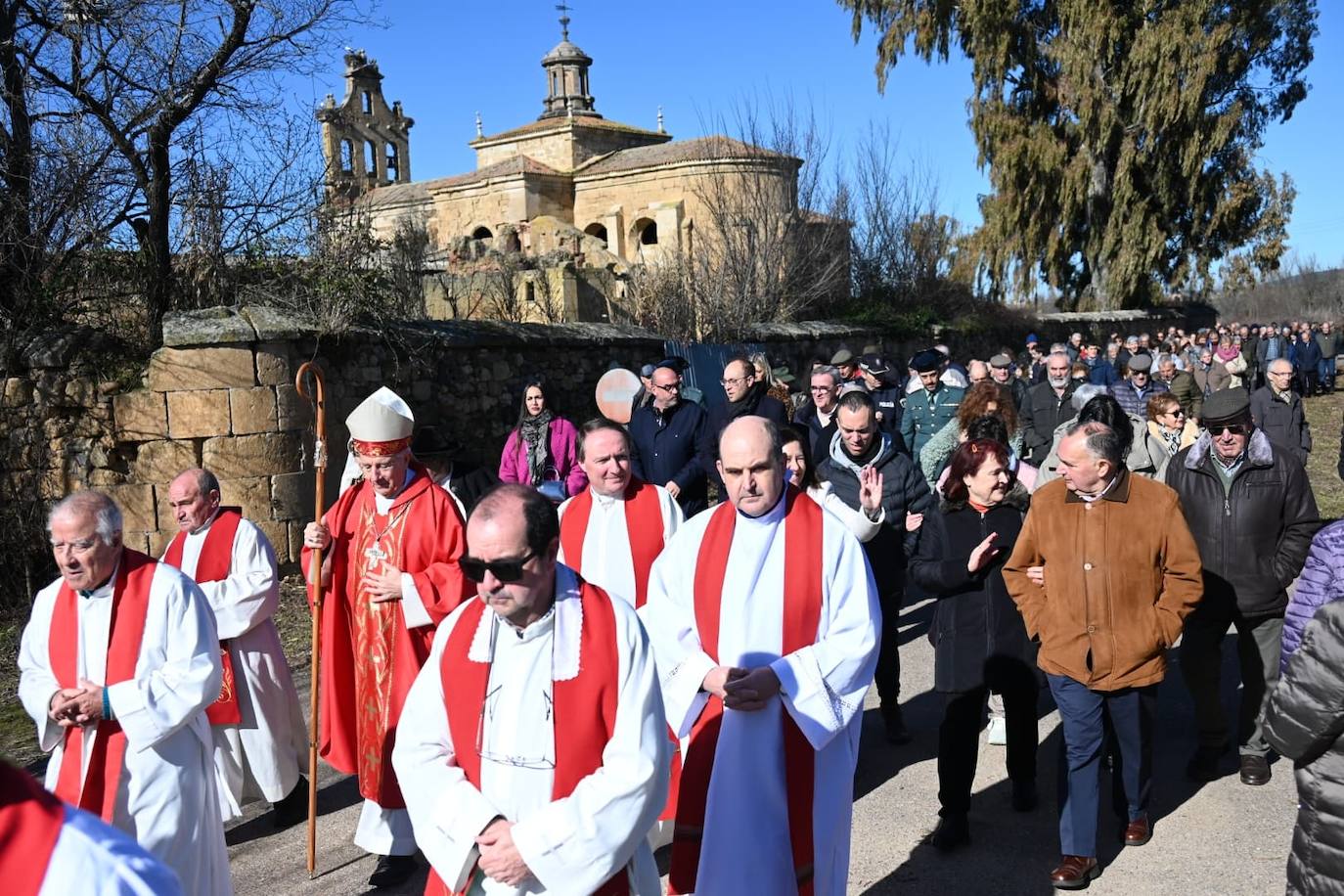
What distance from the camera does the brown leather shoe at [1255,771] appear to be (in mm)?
5281

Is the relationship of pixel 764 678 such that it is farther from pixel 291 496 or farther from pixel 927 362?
pixel 291 496

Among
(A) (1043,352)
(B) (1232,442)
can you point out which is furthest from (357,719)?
(A) (1043,352)

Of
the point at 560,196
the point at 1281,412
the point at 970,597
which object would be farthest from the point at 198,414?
the point at 560,196

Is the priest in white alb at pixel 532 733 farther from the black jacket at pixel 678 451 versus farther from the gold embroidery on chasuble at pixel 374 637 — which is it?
the black jacket at pixel 678 451

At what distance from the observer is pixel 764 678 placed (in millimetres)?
3574

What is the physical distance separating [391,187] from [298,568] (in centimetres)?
4021

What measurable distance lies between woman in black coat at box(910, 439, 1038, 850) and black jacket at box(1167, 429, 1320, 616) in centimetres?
97

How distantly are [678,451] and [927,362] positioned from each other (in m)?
2.50

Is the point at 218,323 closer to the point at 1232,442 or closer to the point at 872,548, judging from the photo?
the point at 872,548

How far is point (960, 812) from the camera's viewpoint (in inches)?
189

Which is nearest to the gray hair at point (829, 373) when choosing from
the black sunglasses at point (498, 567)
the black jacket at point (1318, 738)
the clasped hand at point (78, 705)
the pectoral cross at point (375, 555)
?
the pectoral cross at point (375, 555)

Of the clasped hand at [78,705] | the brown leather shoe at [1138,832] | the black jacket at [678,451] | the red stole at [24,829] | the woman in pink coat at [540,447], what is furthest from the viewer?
the woman in pink coat at [540,447]

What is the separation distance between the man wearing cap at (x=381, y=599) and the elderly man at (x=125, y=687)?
2.88 ft

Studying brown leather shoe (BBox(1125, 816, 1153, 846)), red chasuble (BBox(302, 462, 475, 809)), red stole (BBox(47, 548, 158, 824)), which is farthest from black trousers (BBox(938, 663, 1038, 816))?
red stole (BBox(47, 548, 158, 824))
